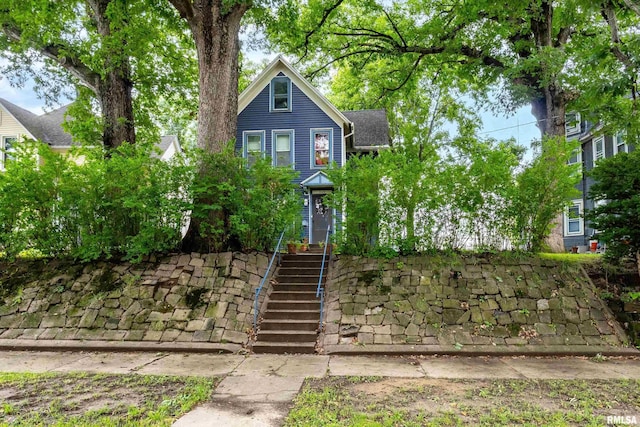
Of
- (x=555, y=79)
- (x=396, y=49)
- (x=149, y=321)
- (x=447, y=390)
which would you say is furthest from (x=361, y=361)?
(x=396, y=49)

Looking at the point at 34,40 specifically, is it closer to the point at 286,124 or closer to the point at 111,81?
the point at 111,81

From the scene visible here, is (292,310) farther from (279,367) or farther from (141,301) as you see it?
(141,301)

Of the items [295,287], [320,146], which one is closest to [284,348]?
[295,287]

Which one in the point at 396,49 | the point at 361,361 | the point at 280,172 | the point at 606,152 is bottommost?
the point at 361,361

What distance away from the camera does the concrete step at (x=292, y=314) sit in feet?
24.1

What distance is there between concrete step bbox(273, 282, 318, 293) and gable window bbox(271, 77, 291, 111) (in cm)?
959

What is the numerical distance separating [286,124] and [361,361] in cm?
1180

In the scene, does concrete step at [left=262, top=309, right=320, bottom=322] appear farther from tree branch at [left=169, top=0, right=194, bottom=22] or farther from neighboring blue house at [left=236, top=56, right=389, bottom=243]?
neighboring blue house at [left=236, top=56, right=389, bottom=243]

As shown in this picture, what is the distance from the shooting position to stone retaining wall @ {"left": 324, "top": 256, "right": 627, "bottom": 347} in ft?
21.9

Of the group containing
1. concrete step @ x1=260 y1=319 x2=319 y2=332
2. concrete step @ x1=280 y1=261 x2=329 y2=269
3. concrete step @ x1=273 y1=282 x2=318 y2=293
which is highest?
concrete step @ x1=280 y1=261 x2=329 y2=269

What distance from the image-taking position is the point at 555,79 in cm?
1033

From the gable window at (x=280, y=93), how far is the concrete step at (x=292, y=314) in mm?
10570

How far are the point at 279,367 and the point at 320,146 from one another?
11.4 metres

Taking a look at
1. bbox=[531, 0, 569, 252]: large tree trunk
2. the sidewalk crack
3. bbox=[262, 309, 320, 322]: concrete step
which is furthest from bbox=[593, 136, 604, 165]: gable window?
the sidewalk crack
